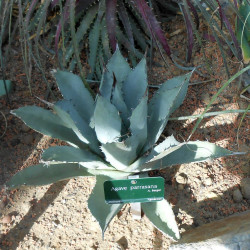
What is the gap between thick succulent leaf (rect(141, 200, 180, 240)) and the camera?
47.7 inches

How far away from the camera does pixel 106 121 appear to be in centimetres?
118

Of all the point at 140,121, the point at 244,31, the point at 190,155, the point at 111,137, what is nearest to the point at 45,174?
the point at 111,137

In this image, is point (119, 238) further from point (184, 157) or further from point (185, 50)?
point (185, 50)

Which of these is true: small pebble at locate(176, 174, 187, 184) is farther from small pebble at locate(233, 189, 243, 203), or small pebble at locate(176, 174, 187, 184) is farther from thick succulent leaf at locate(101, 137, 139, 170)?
thick succulent leaf at locate(101, 137, 139, 170)

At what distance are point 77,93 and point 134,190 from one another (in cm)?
41

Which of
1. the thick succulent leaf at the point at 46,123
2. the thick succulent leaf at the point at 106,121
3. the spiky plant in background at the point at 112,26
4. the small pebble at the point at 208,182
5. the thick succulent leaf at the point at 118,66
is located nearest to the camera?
the thick succulent leaf at the point at 106,121

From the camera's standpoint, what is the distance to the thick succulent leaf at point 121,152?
1160 millimetres

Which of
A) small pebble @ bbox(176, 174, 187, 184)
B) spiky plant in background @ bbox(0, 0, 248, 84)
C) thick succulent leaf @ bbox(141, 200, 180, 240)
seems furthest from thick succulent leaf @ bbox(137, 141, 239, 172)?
spiky plant in background @ bbox(0, 0, 248, 84)

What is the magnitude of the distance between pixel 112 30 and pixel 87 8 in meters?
0.21

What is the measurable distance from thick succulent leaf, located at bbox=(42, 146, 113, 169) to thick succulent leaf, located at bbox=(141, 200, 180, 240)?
206 mm

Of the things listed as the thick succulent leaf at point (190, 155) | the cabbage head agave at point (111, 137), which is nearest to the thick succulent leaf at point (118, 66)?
the cabbage head agave at point (111, 137)

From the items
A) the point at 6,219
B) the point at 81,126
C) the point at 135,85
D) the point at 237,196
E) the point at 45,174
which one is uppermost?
the point at 135,85

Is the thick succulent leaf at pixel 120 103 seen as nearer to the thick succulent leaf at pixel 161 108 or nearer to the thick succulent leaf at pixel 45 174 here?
the thick succulent leaf at pixel 161 108

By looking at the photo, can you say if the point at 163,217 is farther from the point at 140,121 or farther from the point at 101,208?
the point at 140,121
